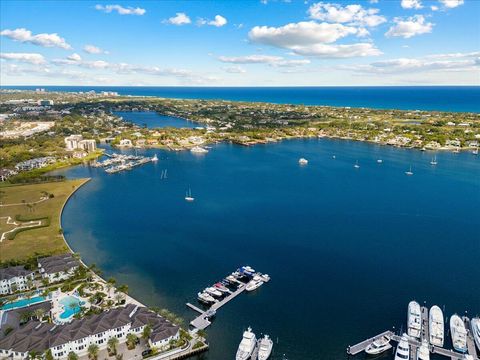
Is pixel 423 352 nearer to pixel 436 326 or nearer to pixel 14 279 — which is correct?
pixel 436 326

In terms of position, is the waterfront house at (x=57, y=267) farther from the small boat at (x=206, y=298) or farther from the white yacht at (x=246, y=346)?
the white yacht at (x=246, y=346)

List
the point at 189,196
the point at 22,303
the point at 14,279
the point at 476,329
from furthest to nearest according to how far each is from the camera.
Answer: the point at 189,196 → the point at 14,279 → the point at 22,303 → the point at 476,329

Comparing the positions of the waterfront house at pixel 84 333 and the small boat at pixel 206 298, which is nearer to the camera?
the waterfront house at pixel 84 333

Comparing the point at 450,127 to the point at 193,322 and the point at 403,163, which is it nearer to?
the point at 403,163

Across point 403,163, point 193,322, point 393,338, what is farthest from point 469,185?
point 193,322

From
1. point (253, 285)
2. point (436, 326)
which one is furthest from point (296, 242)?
point (436, 326)

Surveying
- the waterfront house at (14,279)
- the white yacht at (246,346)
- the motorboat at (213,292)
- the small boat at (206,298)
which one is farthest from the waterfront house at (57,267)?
the white yacht at (246,346)
